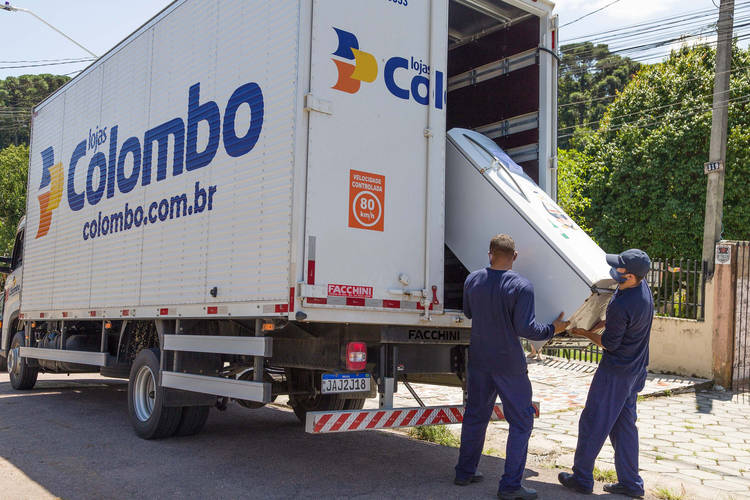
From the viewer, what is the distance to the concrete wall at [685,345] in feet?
36.9

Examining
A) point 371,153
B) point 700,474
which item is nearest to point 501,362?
point 371,153

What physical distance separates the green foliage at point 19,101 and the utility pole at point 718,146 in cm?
3639

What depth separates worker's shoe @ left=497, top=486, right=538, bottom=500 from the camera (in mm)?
4621

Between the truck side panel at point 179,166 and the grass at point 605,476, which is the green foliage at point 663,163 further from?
the grass at point 605,476

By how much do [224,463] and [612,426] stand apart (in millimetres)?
3190

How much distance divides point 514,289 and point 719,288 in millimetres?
7948

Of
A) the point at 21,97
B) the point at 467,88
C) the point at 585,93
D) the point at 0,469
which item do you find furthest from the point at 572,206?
the point at 21,97

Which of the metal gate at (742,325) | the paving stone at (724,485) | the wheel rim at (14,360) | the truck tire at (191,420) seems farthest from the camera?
the metal gate at (742,325)

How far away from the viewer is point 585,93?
4259 cm

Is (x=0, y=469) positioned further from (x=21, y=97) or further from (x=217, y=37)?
(x=21, y=97)

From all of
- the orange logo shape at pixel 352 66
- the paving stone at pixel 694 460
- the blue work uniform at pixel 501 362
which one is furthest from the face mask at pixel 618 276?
the paving stone at pixel 694 460

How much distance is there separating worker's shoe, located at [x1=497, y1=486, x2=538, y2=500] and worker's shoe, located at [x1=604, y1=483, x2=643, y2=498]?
808 millimetres

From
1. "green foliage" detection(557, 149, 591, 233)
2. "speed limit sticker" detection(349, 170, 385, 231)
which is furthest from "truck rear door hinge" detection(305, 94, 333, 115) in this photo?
"green foliage" detection(557, 149, 591, 233)

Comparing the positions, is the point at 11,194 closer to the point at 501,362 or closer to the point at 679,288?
the point at 679,288
